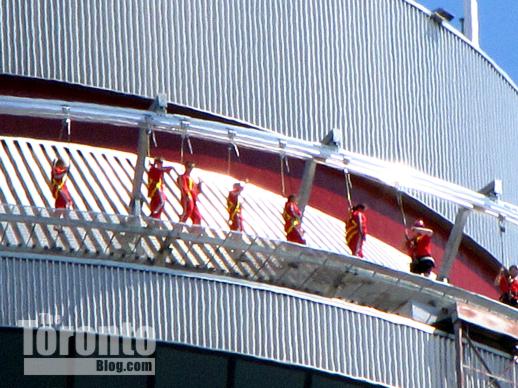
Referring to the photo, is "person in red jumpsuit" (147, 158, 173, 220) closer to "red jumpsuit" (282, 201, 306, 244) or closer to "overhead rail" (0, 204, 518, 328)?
"overhead rail" (0, 204, 518, 328)

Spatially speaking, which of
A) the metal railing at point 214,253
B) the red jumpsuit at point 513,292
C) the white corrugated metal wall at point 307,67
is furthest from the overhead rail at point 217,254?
the white corrugated metal wall at point 307,67

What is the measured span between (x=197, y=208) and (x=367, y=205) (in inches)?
336

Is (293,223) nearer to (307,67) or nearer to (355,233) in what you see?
(355,233)

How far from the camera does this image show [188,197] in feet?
130

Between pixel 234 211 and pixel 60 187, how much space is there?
3588 millimetres

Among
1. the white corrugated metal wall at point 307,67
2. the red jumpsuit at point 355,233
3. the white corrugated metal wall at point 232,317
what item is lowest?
the white corrugated metal wall at point 232,317

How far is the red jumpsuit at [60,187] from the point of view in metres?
38.8

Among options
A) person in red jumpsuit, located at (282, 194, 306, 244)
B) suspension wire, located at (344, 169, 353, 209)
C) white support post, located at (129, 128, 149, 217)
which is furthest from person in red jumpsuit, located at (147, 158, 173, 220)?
suspension wire, located at (344, 169, 353, 209)

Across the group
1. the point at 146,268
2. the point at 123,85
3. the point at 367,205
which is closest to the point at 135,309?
the point at 146,268

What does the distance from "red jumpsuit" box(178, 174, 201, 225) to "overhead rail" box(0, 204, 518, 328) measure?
1.20 meters

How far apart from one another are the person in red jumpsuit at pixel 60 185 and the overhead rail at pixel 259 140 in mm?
1179

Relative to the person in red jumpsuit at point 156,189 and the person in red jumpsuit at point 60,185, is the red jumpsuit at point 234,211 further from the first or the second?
the person in red jumpsuit at point 60,185

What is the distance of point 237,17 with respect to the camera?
4631 centimetres

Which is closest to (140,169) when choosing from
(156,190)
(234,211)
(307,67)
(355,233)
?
(156,190)
